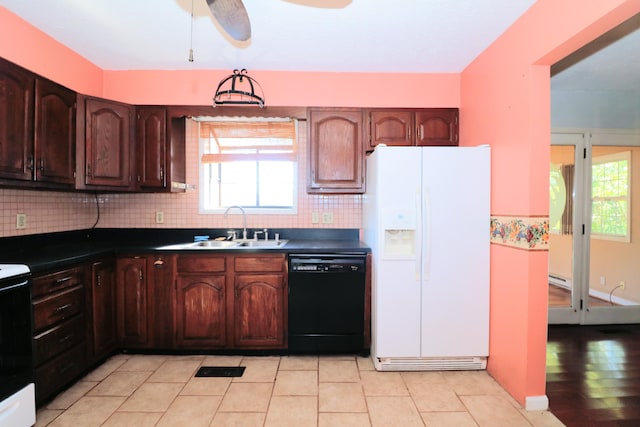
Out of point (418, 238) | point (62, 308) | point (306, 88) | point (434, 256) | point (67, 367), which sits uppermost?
point (306, 88)

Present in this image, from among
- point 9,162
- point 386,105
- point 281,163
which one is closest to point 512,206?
point 386,105

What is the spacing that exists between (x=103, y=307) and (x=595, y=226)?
17.4 ft

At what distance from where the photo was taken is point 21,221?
250cm

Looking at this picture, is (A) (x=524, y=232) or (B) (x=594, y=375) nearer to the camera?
(A) (x=524, y=232)

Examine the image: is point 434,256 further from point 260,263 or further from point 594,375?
point 594,375

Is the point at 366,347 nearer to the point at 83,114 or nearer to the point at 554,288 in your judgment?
the point at 554,288

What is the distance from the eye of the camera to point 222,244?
3.06 m

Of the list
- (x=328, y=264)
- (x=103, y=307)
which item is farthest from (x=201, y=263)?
(x=328, y=264)

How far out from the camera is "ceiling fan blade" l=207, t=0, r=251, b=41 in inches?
53.4

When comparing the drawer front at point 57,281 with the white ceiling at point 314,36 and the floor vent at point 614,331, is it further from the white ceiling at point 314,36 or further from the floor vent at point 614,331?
the floor vent at point 614,331

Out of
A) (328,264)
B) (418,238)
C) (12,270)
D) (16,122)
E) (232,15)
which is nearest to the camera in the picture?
(232,15)

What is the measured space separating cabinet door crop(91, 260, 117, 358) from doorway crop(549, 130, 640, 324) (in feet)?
13.6

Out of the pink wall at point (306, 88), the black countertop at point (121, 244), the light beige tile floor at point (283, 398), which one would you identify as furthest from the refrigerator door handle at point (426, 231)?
the pink wall at point (306, 88)

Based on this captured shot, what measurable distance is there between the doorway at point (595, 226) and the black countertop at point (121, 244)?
2365 mm
